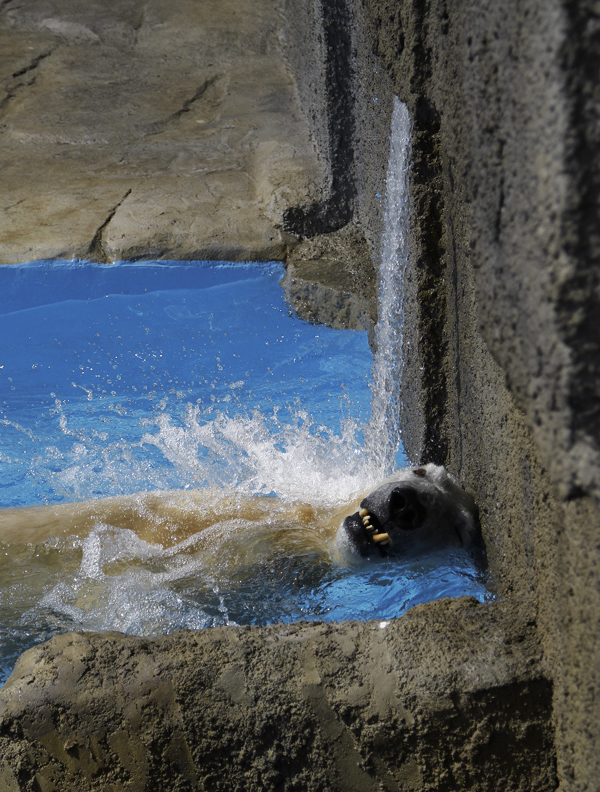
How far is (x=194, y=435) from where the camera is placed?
10.9 feet

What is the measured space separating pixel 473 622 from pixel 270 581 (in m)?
0.85

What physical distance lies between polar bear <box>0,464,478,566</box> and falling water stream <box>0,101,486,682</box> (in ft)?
0.05

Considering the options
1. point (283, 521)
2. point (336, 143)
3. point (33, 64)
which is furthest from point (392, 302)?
point (33, 64)

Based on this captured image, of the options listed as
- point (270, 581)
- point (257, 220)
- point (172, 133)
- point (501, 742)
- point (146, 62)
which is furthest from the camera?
point (146, 62)

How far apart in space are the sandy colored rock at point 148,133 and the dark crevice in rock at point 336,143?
0.08 metres

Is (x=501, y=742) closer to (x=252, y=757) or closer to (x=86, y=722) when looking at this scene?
(x=252, y=757)

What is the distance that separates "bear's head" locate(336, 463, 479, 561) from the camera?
192 centimetres

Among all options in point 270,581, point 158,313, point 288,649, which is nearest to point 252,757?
point 288,649

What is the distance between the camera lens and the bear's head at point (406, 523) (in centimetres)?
192

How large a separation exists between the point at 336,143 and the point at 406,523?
247 cm

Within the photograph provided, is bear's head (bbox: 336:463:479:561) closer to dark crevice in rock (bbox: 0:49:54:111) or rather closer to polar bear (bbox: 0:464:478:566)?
polar bear (bbox: 0:464:478:566)

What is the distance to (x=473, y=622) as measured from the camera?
132 centimetres

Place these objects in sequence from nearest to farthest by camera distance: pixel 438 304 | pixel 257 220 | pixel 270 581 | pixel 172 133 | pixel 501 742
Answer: pixel 501 742 < pixel 270 581 < pixel 438 304 < pixel 257 220 < pixel 172 133

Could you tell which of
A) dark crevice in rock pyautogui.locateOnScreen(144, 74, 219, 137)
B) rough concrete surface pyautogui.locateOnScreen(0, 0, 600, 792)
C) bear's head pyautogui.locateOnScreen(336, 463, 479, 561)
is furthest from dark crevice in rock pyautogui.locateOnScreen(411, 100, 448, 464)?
dark crevice in rock pyautogui.locateOnScreen(144, 74, 219, 137)
